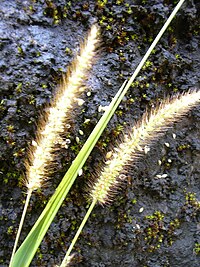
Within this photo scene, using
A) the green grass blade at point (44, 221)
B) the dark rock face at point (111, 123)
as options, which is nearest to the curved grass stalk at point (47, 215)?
the green grass blade at point (44, 221)

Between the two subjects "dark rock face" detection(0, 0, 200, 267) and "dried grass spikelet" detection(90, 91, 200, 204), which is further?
"dark rock face" detection(0, 0, 200, 267)

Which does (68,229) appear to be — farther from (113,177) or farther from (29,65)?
(29,65)

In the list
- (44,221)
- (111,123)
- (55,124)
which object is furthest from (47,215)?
(111,123)

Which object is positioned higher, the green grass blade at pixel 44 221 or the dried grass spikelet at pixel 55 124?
the dried grass spikelet at pixel 55 124

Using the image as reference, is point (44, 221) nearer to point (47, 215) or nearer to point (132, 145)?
point (47, 215)

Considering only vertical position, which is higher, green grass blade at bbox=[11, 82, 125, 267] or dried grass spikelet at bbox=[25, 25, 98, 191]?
dried grass spikelet at bbox=[25, 25, 98, 191]

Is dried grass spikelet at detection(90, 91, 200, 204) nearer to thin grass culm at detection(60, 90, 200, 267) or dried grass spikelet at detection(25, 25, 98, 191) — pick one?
thin grass culm at detection(60, 90, 200, 267)

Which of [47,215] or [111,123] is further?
[111,123]

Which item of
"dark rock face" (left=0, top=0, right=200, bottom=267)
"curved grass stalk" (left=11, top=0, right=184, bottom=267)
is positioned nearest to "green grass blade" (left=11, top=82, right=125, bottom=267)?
"curved grass stalk" (left=11, top=0, right=184, bottom=267)

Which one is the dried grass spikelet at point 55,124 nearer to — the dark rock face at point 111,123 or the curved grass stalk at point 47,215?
the curved grass stalk at point 47,215

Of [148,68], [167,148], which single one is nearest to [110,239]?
[167,148]
